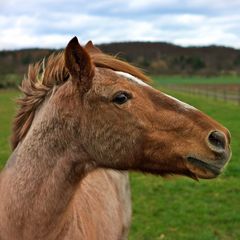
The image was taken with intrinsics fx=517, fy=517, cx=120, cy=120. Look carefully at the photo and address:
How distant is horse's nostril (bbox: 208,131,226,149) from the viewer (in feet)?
10.2

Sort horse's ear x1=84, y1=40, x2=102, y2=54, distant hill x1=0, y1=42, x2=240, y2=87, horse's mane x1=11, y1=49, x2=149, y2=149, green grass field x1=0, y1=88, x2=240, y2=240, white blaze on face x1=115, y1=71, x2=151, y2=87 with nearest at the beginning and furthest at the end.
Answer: white blaze on face x1=115, y1=71, x2=151, y2=87 → horse's mane x1=11, y1=49, x2=149, y2=149 → horse's ear x1=84, y1=40, x2=102, y2=54 → green grass field x1=0, y1=88, x2=240, y2=240 → distant hill x1=0, y1=42, x2=240, y2=87

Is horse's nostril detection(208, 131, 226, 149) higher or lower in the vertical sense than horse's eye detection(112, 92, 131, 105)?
lower

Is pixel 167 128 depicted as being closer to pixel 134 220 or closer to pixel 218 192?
pixel 134 220

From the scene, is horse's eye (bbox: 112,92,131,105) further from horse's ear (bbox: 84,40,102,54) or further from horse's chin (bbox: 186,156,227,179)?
horse's ear (bbox: 84,40,102,54)

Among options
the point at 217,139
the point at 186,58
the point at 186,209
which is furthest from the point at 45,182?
the point at 186,58

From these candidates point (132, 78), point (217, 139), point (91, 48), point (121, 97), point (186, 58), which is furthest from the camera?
point (186, 58)

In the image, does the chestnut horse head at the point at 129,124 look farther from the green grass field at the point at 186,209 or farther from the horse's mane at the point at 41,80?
the green grass field at the point at 186,209

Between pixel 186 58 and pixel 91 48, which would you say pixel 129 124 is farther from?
pixel 186 58

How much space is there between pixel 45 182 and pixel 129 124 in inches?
27.4

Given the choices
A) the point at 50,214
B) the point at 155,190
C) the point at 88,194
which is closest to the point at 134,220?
the point at 155,190

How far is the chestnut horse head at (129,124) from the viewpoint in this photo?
321cm

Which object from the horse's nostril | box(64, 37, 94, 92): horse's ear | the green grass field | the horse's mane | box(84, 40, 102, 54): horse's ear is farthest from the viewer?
the green grass field

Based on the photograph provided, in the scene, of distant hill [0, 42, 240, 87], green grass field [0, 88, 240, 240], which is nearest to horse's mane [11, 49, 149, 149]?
green grass field [0, 88, 240, 240]

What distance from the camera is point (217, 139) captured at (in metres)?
3.13
